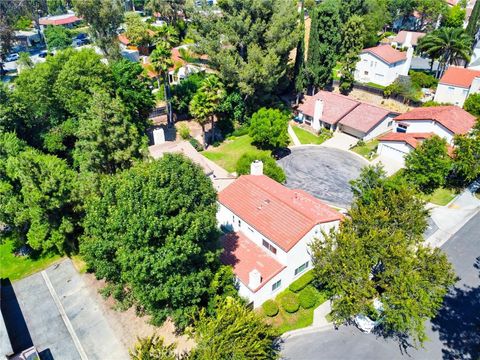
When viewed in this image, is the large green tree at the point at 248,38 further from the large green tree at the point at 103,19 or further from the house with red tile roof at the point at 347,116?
the large green tree at the point at 103,19

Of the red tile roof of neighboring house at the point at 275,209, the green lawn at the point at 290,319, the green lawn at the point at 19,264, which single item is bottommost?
the green lawn at the point at 19,264

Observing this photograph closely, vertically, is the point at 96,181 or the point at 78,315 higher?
the point at 96,181

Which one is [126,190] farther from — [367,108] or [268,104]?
[367,108]

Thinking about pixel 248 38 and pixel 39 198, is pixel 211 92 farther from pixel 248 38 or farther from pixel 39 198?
pixel 39 198

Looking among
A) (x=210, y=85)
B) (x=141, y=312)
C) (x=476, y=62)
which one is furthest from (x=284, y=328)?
(x=476, y=62)

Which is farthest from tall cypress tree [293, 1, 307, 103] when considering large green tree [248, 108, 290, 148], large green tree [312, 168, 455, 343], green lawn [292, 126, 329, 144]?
large green tree [312, 168, 455, 343]

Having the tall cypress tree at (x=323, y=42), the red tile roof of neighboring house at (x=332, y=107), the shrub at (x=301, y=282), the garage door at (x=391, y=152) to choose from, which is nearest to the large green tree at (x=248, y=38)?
the tall cypress tree at (x=323, y=42)

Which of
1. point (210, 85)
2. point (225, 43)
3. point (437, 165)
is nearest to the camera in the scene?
point (437, 165)
